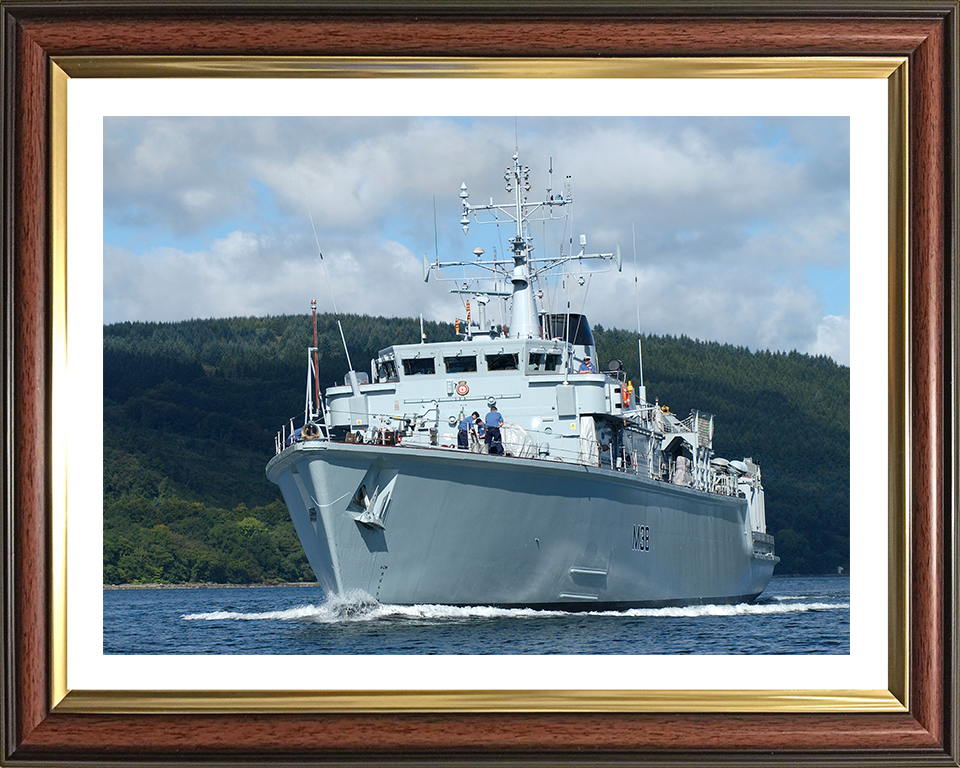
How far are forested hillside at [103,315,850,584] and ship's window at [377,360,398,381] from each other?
291mm

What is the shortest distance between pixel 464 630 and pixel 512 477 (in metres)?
2.62

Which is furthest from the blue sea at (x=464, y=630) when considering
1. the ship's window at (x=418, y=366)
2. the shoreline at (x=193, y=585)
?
the ship's window at (x=418, y=366)

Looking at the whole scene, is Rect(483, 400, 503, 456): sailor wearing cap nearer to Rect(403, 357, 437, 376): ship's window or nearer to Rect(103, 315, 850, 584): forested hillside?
Rect(403, 357, 437, 376): ship's window

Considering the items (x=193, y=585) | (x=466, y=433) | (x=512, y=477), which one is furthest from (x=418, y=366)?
(x=193, y=585)

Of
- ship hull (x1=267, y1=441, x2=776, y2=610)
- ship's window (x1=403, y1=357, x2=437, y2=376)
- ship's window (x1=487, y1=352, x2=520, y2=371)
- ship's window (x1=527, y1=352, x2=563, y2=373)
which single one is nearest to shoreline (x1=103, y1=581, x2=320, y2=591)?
ship hull (x1=267, y1=441, x2=776, y2=610)

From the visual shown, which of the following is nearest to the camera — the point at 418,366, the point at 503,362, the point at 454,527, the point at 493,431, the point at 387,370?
the point at 454,527

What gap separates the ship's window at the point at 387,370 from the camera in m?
18.2

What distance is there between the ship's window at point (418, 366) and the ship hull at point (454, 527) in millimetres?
3291

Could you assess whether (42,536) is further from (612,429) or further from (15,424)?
(612,429)

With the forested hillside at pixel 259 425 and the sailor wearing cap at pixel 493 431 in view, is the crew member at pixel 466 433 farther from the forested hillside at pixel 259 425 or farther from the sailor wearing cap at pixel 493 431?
the forested hillside at pixel 259 425

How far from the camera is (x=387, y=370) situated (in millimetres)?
18344

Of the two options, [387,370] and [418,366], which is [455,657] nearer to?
[418,366]

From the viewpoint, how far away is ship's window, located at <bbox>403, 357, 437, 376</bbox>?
17.9 m

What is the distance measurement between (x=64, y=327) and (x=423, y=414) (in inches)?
451
